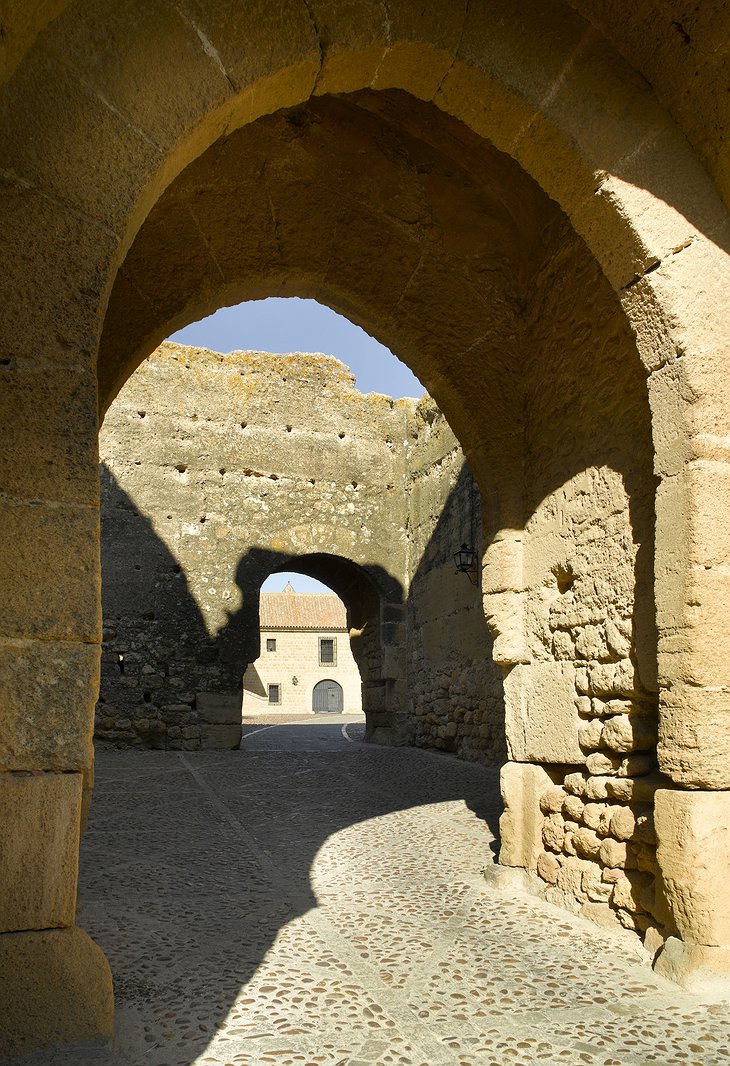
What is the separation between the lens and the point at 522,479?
14.7ft

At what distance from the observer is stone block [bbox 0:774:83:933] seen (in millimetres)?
1952

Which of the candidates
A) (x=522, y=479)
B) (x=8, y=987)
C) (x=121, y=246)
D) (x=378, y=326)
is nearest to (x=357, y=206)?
(x=378, y=326)

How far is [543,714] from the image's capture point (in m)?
4.01

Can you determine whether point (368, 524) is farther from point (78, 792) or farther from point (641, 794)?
point (78, 792)

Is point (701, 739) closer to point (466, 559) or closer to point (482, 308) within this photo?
point (482, 308)

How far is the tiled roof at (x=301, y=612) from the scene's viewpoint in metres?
32.4

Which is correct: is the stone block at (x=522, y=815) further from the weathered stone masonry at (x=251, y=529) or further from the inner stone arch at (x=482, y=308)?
the weathered stone masonry at (x=251, y=529)

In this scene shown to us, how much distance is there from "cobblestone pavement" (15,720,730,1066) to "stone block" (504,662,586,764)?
70cm

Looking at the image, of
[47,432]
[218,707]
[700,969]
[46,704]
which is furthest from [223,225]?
[218,707]

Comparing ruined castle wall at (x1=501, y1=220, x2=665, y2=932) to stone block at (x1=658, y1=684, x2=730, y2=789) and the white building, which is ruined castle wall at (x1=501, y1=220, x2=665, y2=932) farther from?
the white building

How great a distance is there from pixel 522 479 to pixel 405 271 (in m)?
1.33

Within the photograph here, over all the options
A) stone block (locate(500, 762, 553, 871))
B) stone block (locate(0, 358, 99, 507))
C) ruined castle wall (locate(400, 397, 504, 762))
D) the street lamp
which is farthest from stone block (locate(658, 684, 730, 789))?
the street lamp

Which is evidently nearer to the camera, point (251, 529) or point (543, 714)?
point (543, 714)

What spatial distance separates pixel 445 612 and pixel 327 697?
919 inches
